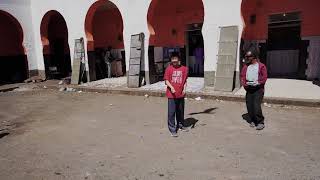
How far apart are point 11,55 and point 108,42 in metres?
5.61

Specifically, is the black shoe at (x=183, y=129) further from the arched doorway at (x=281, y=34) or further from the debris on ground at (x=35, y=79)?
the debris on ground at (x=35, y=79)

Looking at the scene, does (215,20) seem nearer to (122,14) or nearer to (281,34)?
(281,34)

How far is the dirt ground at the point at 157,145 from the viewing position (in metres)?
4.56

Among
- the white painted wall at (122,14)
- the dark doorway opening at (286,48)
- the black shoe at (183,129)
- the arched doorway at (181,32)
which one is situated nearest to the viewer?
the black shoe at (183,129)

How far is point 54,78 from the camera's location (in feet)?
59.8

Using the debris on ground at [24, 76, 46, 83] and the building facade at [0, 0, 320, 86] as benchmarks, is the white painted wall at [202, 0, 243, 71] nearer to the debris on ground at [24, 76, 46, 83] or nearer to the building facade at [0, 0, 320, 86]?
the building facade at [0, 0, 320, 86]

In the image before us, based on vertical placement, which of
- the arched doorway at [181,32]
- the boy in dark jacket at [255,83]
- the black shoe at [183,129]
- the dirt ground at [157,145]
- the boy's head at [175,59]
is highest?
the arched doorway at [181,32]

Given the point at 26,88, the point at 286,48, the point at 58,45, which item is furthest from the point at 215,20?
the point at 58,45

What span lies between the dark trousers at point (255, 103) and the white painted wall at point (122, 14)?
172 inches

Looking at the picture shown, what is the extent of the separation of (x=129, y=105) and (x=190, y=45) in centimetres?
681

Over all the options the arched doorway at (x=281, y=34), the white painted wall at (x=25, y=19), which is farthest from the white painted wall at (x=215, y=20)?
the white painted wall at (x=25, y=19)

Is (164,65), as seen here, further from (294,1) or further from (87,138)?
(87,138)

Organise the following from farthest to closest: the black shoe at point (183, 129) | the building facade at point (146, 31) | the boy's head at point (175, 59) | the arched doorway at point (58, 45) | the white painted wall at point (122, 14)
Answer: the arched doorway at point (58, 45) → the building facade at point (146, 31) → the white painted wall at point (122, 14) → the black shoe at point (183, 129) → the boy's head at point (175, 59)

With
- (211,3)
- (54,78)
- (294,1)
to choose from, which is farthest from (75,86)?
(294,1)
